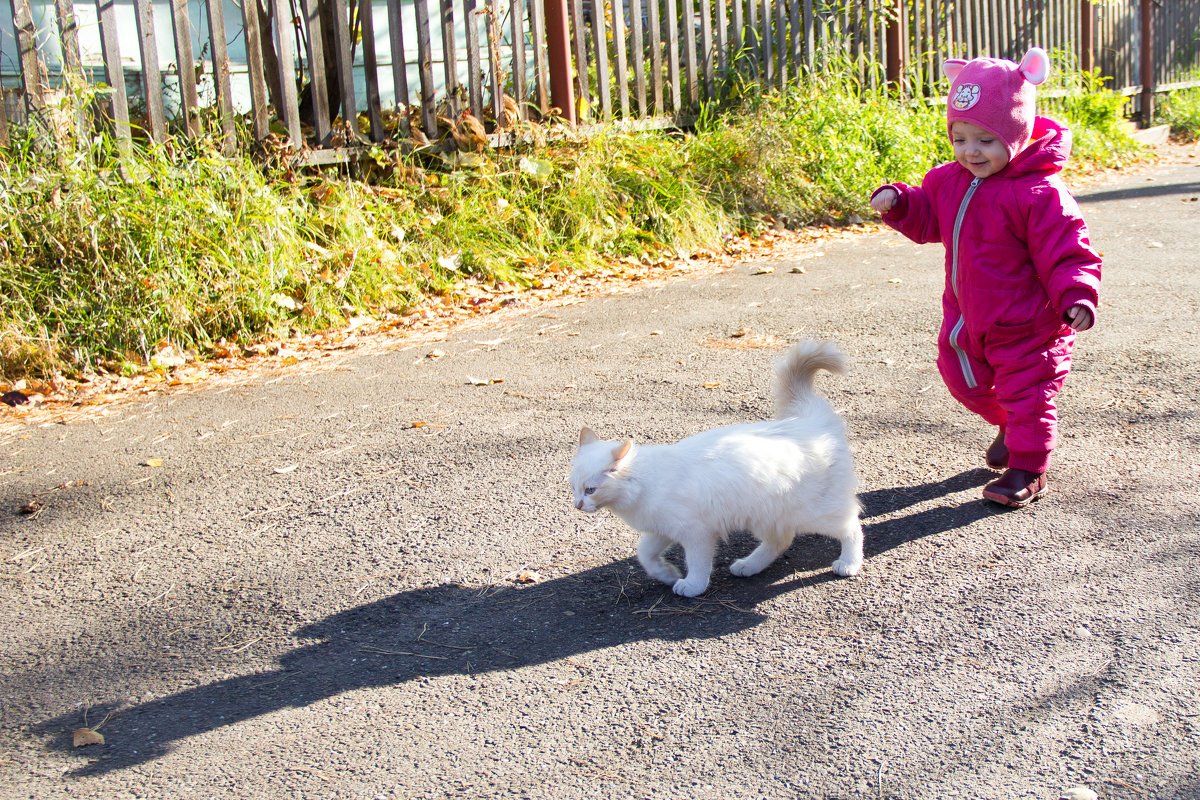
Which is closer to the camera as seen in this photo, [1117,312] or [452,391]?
[452,391]

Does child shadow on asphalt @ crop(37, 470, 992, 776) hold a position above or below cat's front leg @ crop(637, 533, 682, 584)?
below

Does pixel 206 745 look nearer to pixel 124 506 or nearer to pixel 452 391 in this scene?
pixel 124 506

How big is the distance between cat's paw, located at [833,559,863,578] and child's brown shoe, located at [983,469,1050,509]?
0.63 m

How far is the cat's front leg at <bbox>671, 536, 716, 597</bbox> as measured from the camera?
264 cm

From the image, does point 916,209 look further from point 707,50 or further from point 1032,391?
point 707,50

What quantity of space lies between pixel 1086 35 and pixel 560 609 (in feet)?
45.5

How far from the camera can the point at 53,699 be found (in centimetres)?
236

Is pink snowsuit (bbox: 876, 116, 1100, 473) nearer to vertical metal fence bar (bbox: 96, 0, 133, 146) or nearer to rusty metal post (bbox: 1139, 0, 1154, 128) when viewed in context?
vertical metal fence bar (bbox: 96, 0, 133, 146)

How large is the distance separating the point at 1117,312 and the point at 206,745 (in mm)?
4955

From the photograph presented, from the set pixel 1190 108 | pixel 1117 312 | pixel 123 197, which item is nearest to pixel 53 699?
pixel 123 197

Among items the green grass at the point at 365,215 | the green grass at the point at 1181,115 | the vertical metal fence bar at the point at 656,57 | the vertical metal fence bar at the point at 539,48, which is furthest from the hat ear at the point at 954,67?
the green grass at the point at 1181,115

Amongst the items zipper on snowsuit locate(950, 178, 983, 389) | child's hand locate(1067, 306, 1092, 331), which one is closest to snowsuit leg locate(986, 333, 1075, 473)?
zipper on snowsuit locate(950, 178, 983, 389)

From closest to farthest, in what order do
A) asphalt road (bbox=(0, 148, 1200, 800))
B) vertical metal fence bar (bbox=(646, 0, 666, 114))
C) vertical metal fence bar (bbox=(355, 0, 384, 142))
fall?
Answer: asphalt road (bbox=(0, 148, 1200, 800)) < vertical metal fence bar (bbox=(355, 0, 384, 142)) < vertical metal fence bar (bbox=(646, 0, 666, 114))

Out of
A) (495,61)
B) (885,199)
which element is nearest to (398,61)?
(495,61)
